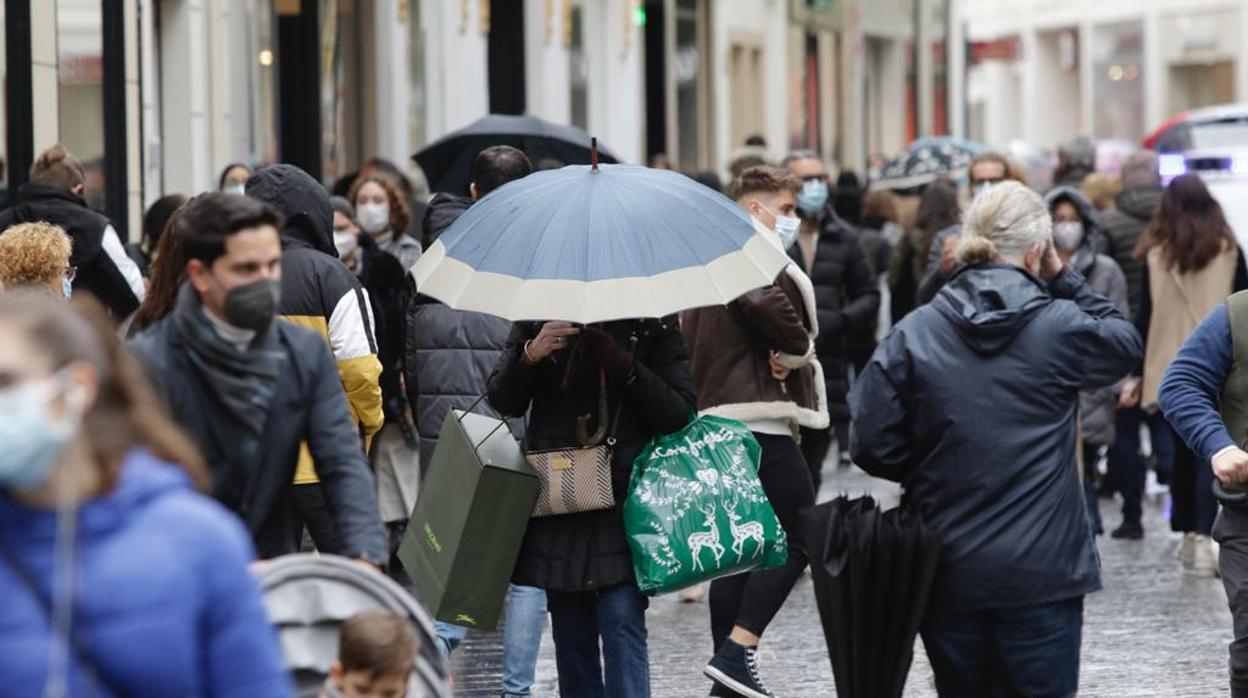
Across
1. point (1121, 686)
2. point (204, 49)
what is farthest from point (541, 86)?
point (1121, 686)

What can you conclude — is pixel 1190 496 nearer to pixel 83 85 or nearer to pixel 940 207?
pixel 940 207

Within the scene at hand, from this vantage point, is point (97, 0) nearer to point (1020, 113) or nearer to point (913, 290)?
point (913, 290)

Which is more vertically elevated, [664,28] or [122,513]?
[664,28]

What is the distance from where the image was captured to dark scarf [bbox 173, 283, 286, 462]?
5.10m

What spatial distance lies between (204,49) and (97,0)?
2.00 m

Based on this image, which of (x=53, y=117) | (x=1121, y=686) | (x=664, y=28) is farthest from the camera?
(x=664, y=28)

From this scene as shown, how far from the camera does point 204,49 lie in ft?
55.5

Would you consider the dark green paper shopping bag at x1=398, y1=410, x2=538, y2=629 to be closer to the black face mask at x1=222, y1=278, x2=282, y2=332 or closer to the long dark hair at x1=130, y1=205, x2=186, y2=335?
the long dark hair at x1=130, y1=205, x2=186, y2=335

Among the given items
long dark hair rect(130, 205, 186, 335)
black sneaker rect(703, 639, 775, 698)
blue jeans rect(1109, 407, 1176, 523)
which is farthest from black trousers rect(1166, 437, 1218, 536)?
long dark hair rect(130, 205, 186, 335)

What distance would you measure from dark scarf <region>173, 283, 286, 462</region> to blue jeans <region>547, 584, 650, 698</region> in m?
2.06

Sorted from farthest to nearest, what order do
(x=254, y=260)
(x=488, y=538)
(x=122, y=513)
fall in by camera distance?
(x=488, y=538)
(x=254, y=260)
(x=122, y=513)

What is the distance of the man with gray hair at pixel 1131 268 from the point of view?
13.4 m

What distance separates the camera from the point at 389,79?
21203 millimetres

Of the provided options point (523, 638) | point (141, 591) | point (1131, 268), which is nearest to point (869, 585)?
point (523, 638)
